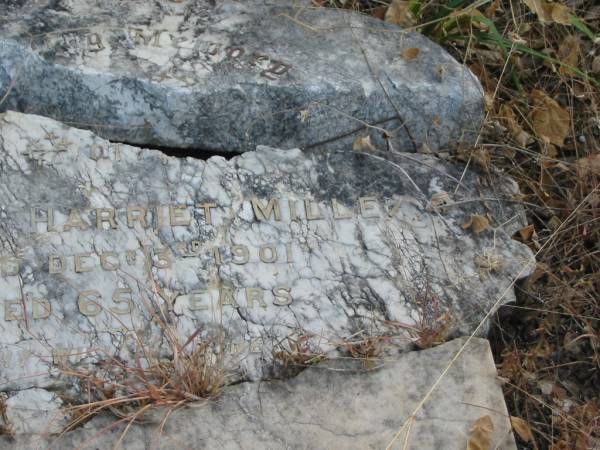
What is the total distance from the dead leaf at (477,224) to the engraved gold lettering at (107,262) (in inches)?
44.7

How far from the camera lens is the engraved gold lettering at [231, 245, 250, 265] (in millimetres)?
2656

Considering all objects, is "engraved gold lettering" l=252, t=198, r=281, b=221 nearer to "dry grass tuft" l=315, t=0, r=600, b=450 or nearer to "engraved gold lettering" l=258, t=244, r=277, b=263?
"engraved gold lettering" l=258, t=244, r=277, b=263

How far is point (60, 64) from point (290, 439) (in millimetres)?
1442

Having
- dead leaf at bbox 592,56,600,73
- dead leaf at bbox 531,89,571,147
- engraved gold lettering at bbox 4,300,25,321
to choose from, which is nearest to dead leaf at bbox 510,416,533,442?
dead leaf at bbox 531,89,571,147

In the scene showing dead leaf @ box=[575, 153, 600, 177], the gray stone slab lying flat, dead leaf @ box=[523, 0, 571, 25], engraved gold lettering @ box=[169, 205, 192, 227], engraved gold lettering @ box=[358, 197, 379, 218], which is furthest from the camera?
dead leaf @ box=[523, 0, 571, 25]

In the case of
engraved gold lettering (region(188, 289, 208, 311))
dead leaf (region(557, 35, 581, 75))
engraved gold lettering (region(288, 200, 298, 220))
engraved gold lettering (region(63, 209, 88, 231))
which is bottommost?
engraved gold lettering (region(188, 289, 208, 311))

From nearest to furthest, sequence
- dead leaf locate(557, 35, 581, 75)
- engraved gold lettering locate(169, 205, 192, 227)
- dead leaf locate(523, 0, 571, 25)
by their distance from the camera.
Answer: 1. engraved gold lettering locate(169, 205, 192, 227)
2. dead leaf locate(523, 0, 571, 25)
3. dead leaf locate(557, 35, 581, 75)

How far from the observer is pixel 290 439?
239cm

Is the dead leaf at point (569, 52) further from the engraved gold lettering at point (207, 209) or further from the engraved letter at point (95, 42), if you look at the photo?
the engraved letter at point (95, 42)

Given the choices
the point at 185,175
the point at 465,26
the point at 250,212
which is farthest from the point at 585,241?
the point at 185,175

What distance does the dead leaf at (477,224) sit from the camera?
281cm

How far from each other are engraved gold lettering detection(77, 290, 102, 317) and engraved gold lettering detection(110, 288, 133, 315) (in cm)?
5

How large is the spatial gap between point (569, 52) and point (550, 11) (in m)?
0.24

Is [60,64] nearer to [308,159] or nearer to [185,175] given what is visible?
[185,175]
